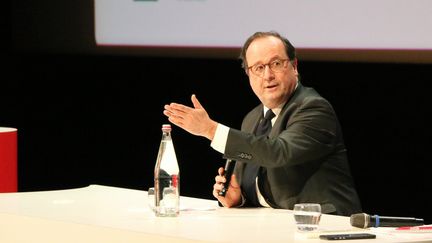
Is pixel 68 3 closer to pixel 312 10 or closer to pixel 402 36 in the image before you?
pixel 312 10

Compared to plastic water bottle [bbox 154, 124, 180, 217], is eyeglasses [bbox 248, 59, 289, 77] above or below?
above

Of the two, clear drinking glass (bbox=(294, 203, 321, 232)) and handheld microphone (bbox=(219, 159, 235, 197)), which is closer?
clear drinking glass (bbox=(294, 203, 321, 232))

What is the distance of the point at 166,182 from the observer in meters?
3.04

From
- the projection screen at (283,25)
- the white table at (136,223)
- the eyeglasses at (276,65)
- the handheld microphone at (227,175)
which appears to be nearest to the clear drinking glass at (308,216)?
the white table at (136,223)

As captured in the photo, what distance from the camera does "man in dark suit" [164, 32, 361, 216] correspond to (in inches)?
127

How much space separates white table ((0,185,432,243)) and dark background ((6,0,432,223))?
147cm

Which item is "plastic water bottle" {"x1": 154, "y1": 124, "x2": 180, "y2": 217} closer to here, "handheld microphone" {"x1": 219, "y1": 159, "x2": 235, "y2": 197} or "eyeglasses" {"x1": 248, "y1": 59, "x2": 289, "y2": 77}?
"handheld microphone" {"x1": 219, "y1": 159, "x2": 235, "y2": 197}

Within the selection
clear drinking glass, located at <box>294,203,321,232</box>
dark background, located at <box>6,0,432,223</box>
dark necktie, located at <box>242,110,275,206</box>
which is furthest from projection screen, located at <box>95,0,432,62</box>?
clear drinking glass, located at <box>294,203,321,232</box>

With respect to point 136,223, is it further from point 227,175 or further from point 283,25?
point 283,25

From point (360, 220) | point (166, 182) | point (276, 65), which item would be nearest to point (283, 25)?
point (276, 65)

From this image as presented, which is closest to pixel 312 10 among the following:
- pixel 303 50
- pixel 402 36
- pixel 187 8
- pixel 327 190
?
pixel 303 50

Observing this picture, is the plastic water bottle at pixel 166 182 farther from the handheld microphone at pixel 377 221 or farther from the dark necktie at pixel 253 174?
the handheld microphone at pixel 377 221

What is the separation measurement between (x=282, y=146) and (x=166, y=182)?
0.51m

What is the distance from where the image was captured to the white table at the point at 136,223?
2543mm
